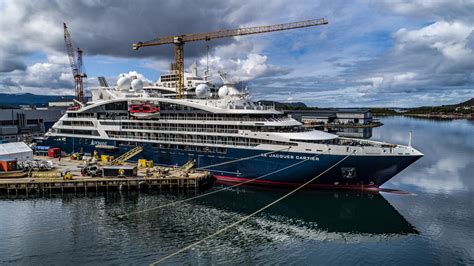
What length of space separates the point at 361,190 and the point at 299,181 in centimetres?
685

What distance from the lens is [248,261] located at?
23.5 meters

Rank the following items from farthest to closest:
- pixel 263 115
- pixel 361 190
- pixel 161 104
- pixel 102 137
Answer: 1. pixel 102 137
2. pixel 161 104
3. pixel 263 115
4. pixel 361 190

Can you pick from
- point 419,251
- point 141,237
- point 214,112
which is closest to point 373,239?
point 419,251

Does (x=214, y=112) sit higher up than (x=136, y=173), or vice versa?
(x=214, y=112)

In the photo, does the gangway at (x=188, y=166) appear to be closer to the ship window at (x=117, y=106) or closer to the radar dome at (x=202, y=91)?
the radar dome at (x=202, y=91)

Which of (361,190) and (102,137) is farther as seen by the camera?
Answer: (102,137)

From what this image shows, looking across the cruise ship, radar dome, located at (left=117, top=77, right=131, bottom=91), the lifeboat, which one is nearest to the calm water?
the cruise ship

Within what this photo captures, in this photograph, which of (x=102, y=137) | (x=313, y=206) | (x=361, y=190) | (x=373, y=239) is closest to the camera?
(x=373, y=239)

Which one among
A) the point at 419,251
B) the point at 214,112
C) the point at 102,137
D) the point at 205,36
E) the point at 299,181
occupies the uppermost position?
the point at 205,36

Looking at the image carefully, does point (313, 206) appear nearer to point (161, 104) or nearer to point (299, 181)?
point (299, 181)

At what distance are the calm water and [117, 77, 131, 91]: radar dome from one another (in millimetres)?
21103

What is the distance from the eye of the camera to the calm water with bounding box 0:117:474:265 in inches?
947

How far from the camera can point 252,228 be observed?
29359 mm

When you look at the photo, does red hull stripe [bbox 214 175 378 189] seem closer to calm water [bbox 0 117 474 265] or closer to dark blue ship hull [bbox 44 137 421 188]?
dark blue ship hull [bbox 44 137 421 188]
